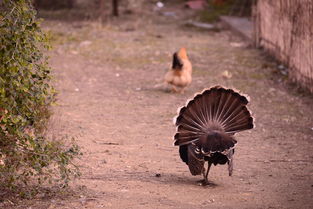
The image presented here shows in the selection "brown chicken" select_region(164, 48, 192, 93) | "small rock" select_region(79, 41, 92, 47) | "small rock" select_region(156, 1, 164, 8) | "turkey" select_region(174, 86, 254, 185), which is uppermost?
"turkey" select_region(174, 86, 254, 185)

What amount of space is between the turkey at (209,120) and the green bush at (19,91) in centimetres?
110

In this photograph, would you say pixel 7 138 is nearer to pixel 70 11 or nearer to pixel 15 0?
pixel 15 0

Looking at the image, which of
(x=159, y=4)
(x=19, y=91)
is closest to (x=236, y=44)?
(x=159, y=4)

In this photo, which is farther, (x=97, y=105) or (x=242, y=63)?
(x=242, y=63)

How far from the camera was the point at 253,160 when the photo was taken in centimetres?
647

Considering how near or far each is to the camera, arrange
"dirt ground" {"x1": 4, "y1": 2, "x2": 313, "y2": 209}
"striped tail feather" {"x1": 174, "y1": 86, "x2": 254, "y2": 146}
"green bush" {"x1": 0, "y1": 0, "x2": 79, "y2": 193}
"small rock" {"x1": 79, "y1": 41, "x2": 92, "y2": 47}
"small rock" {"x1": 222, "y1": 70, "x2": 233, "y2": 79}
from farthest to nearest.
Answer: "small rock" {"x1": 79, "y1": 41, "x2": 92, "y2": 47}
"small rock" {"x1": 222, "y1": 70, "x2": 233, "y2": 79}
"striped tail feather" {"x1": 174, "y1": 86, "x2": 254, "y2": 146}
"dirt ground" {"x1": 4, "y1": 2, "x2": 313, "y2": 209}
"green bush" {"x1": 0, "y1": 0, "x2": 79, "y2": 193}

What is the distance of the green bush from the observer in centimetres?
466

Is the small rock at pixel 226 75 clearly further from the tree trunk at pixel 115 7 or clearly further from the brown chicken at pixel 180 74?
the tree trunk at pixel 115 7

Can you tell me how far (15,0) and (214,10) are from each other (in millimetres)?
13162

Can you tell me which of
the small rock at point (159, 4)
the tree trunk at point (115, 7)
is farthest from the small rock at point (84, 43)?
the small rock at point (159, 4)

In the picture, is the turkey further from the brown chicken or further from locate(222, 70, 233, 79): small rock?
locate(222, 70, 233, 79): small rock

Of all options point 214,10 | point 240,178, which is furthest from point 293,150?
point 214,10

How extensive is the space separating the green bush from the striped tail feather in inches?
44.2

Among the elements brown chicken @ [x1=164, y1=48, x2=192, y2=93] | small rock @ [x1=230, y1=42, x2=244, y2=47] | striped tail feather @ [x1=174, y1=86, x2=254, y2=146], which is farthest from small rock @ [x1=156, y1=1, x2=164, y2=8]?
striped tail feather @ [x1=174, y1=86, x2=254, y2=146]
